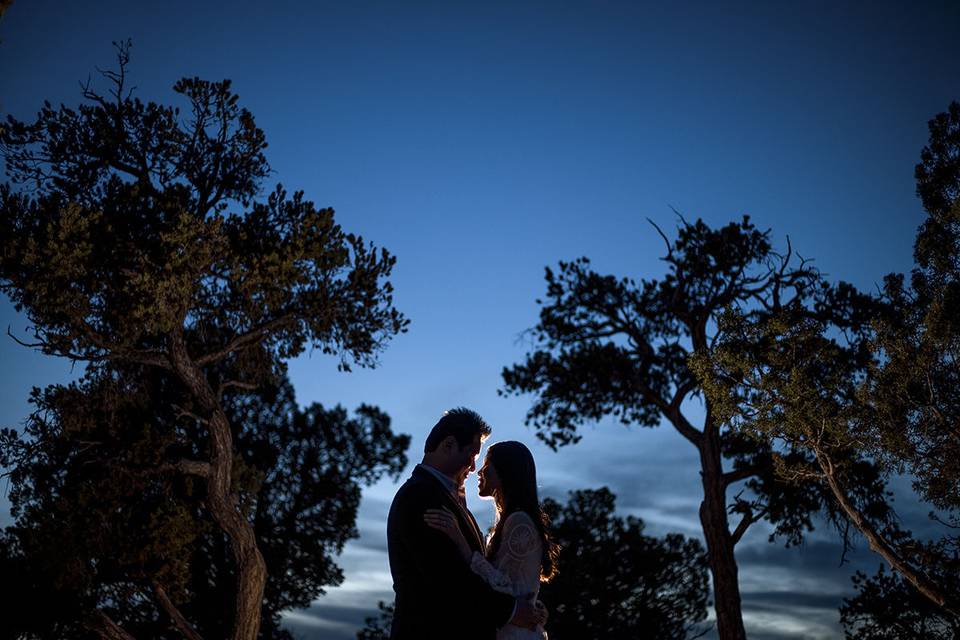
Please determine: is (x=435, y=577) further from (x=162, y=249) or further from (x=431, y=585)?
(x=162, y=249)

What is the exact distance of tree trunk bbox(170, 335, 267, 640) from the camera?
14305mm

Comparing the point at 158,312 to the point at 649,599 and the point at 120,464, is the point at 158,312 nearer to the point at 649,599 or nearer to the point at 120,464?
the point at 120,464

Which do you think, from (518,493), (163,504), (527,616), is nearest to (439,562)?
(527,616)

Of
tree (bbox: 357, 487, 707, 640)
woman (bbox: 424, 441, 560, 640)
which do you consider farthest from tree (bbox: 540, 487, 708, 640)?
woman (bbox: 424, 441, 560, 640)

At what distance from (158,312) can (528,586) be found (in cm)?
1005

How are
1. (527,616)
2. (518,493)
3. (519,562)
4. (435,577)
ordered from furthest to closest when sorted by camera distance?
(518,493) → (519,562) → (527,616) → (435,577)

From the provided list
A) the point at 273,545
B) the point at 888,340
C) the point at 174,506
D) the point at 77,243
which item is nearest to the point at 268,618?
the point at 273,545

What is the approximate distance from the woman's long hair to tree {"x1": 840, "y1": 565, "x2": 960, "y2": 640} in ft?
46.9

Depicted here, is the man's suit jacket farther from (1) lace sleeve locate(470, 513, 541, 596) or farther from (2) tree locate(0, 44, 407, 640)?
(2) tree locate(0, 44, 407, 640)

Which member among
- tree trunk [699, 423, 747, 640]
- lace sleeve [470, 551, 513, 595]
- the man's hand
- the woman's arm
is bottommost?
the man's hand

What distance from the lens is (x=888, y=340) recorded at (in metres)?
12.5

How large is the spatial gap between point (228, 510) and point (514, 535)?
10768 mm

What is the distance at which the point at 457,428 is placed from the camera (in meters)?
5.41

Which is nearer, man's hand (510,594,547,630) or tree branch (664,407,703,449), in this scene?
man's hand (510,594,547,630)
